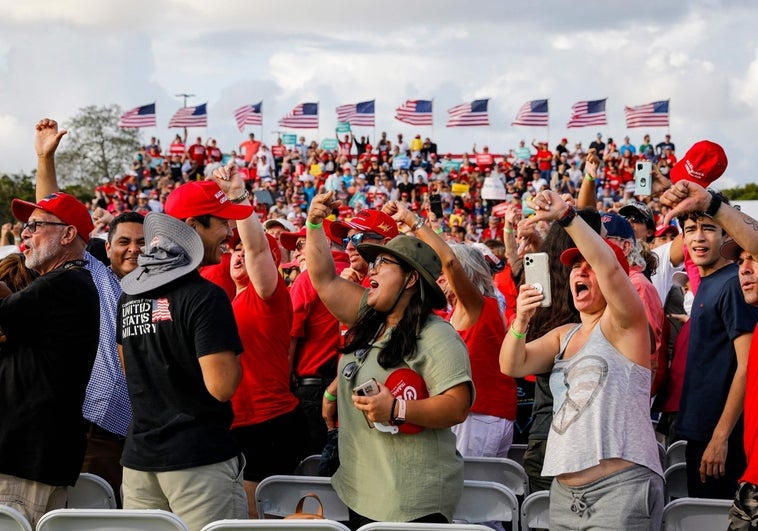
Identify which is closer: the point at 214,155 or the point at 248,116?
the point at 214,155

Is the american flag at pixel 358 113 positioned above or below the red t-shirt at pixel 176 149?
above

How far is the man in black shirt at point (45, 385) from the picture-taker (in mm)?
4102

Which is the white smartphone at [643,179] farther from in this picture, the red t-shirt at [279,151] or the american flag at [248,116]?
the american flag at [248,116]

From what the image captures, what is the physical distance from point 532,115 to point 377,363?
34.0 meters

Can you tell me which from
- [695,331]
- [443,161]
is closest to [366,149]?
[443,161]

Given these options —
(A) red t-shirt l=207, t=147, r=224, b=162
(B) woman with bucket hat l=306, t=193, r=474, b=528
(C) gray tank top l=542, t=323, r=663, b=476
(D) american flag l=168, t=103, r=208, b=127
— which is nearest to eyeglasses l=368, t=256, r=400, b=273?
(B) woman with bucket hat l=306, t=193, r=474, b=528

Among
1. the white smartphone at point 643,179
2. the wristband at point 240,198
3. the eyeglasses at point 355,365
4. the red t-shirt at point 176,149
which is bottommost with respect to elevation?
the eyeglasses at point 355,365

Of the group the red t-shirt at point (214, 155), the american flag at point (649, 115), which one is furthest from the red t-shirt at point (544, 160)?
the red t-shirt at point (214, 155)

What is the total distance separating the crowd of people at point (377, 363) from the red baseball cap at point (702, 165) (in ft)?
0.04

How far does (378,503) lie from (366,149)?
33909 millimetres

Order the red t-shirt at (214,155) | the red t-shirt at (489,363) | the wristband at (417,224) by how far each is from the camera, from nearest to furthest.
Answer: the wristband at (417,224) → the red t-shirt at (489,363) → the red t-shirt at (214,155)

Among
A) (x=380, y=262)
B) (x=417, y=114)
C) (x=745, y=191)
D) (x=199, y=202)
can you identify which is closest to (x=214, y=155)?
(x=417, y=114)

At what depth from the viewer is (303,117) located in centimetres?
3906

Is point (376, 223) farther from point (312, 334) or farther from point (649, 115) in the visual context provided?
point (649, 115)
